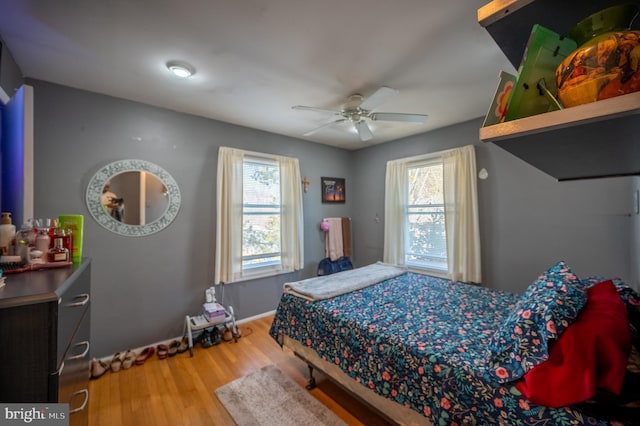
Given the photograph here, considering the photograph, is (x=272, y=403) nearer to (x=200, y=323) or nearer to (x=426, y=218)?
(x=200, y=323)

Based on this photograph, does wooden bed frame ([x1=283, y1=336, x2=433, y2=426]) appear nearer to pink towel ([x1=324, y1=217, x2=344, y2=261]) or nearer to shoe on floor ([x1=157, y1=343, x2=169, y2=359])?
shoe on floor ([x1=157, y1=343, x2=169, y2=359])

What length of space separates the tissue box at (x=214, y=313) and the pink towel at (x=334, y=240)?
1.85 m

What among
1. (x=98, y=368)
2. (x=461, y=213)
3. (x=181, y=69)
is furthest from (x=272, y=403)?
(x=461, y=213)

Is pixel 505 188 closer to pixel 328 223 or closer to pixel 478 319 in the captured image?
pixel 478 319

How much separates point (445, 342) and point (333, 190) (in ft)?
10.3

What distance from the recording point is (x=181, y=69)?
199 cm

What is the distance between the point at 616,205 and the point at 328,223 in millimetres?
3109

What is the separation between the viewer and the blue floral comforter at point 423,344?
1084 millimetres

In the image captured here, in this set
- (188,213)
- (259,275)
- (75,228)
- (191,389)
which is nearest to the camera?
(75,228)

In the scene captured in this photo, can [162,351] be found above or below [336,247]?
below

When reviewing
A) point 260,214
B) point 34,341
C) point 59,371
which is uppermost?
point 260,214

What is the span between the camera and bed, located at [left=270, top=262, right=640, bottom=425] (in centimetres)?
101

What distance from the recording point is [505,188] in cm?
294

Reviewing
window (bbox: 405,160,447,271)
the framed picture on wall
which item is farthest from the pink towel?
window (bbox: 405,160,447,271)
